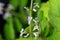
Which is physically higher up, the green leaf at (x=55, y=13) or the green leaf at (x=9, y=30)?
the green leaf at (x=55, y=13)

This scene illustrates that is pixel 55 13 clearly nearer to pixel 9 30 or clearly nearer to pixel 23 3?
pixel 23 3

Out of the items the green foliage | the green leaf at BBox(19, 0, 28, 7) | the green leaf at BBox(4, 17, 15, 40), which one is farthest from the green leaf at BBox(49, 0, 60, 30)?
the green leaf at BBox(4, 17, 15, 40)

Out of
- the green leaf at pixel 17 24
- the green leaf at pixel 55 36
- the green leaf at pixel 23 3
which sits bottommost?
the green leaf at pixel 55 36

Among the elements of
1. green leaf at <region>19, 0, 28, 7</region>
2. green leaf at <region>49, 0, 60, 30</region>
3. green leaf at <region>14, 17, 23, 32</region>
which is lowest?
green leaf at <region>14, 17, 23, 32</region>

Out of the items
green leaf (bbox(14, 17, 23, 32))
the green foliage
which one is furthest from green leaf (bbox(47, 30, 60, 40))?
green leaf (bbox(14, 17, 23, 32))

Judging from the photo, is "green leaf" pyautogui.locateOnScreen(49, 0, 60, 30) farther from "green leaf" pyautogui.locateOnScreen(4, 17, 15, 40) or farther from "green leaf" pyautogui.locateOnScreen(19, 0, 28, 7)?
"green leaf" pyautogui.locateOnScreen(4, 17, 15, 40)

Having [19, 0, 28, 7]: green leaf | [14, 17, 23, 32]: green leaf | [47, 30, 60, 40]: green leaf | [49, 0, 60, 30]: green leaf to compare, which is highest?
[19, 0, 28, 7]: green leaf

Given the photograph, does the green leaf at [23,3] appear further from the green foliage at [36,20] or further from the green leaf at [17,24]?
the green leaf at [17,24]

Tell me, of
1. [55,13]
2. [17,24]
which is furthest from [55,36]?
[17,24]

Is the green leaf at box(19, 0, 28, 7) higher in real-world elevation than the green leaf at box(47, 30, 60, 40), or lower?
higher

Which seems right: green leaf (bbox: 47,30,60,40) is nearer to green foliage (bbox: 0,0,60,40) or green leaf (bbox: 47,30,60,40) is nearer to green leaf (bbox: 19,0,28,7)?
green foliage (bbox: 0,0,60,40)

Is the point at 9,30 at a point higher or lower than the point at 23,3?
lower

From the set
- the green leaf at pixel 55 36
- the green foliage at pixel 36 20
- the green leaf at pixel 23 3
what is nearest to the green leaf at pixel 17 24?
the green foliage at pixel 36 20
